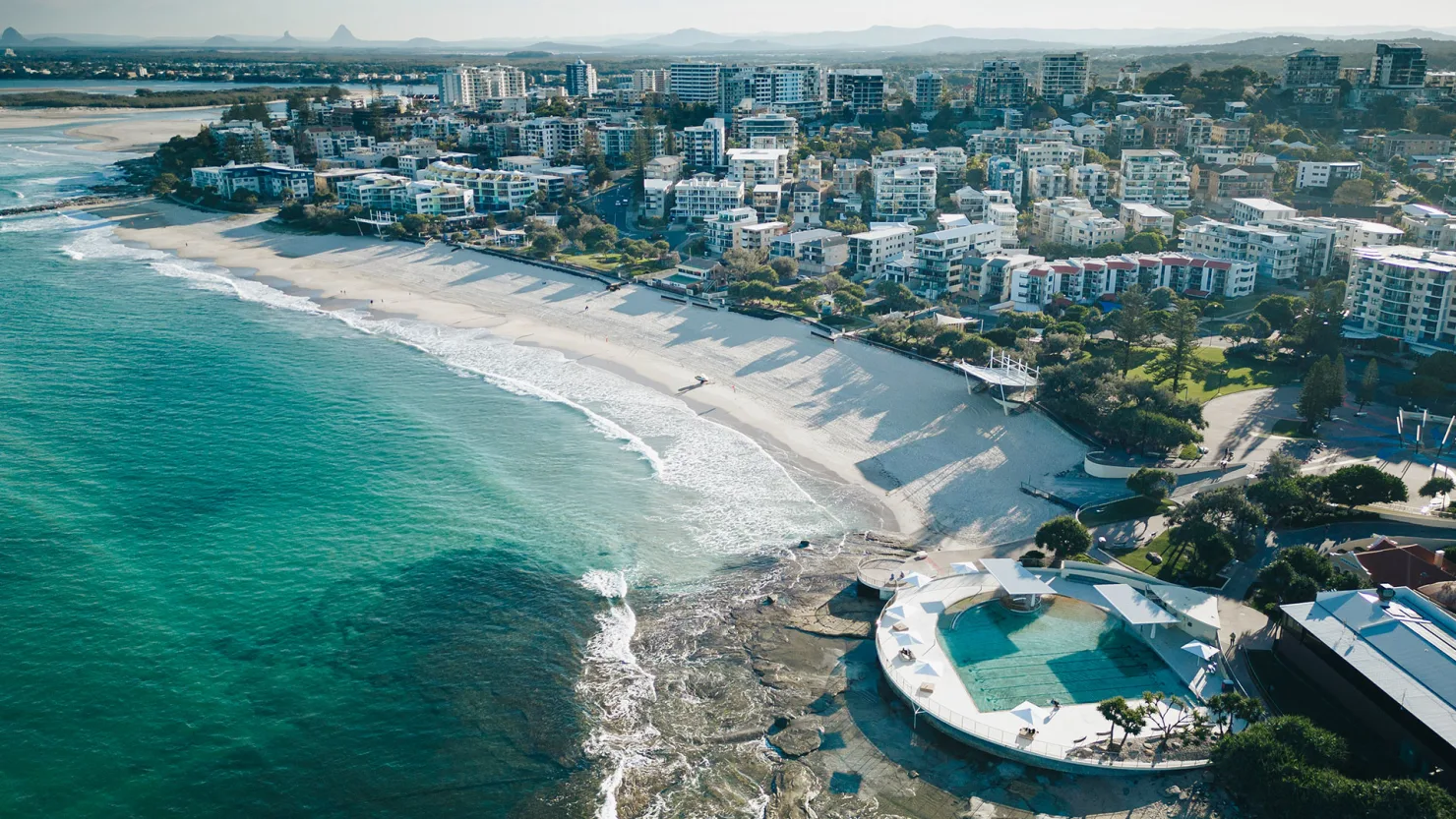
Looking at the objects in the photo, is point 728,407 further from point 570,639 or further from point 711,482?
point 570,639

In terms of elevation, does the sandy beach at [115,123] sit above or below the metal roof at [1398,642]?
above

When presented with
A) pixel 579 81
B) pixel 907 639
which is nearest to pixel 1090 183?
pixel 907 639

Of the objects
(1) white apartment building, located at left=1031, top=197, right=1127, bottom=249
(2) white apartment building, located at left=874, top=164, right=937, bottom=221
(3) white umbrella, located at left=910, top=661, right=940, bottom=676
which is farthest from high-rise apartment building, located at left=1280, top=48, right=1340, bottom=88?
(3) white umbrella, located at left=910, top=661, right=940, bottom=676

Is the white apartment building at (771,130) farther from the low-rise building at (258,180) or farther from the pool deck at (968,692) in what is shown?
the pool deck at (968,692)

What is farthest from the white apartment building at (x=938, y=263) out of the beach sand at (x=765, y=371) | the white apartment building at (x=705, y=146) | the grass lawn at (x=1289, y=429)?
the white apartment building at (x=705, y=146)

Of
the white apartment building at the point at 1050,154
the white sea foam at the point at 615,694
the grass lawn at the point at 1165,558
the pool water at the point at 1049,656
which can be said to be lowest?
the white sea foam at the point at 615,694

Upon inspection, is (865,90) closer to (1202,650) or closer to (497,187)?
(497,187)

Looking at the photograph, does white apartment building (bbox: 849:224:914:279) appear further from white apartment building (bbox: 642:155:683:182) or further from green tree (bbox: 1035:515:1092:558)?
green tree (bbox: 1035:515:1092:558)
